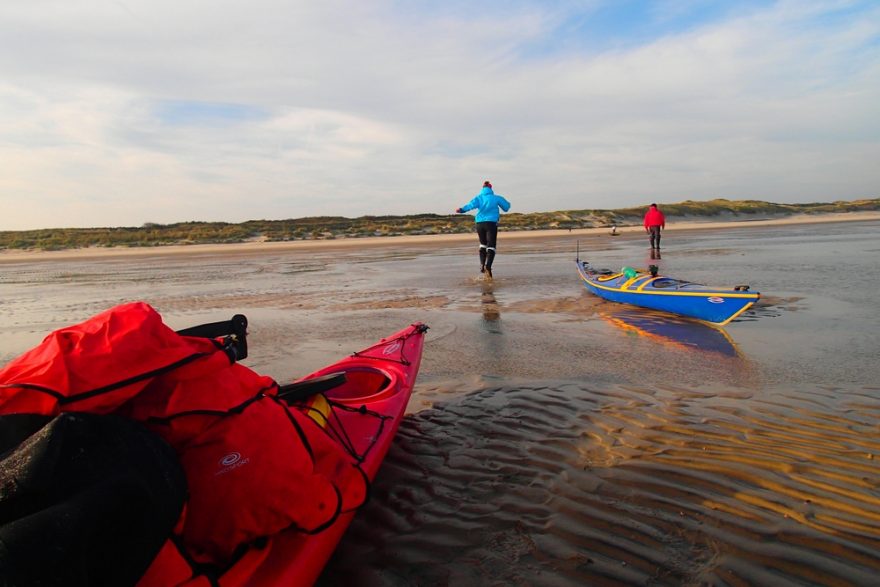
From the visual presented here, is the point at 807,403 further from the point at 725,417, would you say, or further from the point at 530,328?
the point at 530,328

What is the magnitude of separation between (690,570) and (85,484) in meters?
2.44

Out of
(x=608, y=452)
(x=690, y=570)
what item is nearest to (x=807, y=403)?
(x=608, y=452)

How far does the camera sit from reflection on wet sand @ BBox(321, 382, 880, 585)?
8.14 feet

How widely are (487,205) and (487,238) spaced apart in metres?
0.83

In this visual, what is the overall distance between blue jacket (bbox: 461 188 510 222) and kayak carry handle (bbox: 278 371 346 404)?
1039cm

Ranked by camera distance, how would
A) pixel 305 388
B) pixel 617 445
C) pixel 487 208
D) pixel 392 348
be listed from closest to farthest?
pixel 305 388 → pixel 617 445 → pixel 392 348 → pixel 487 208

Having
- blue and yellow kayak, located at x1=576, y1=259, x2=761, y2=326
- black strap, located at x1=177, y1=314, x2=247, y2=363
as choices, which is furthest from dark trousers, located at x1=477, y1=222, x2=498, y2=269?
black strap, located at x1=177, y1=314, x2=247, y2=363

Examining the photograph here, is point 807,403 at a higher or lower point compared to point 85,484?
lower

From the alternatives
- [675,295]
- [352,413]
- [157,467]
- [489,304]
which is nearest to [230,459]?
[157,467]

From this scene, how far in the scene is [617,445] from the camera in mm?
3689

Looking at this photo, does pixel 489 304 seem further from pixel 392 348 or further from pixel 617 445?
pixel 617 445

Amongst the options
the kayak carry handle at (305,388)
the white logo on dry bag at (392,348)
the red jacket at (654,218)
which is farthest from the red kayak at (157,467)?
the red jacket at (654,218)

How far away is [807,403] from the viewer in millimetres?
4262

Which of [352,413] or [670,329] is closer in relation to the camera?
[352,413]
